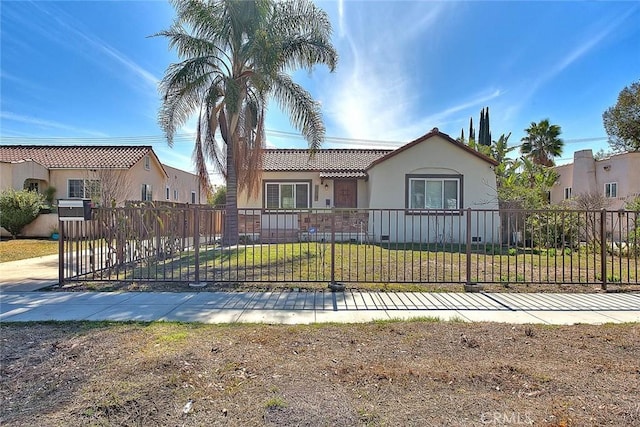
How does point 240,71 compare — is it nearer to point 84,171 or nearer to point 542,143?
point 84,171

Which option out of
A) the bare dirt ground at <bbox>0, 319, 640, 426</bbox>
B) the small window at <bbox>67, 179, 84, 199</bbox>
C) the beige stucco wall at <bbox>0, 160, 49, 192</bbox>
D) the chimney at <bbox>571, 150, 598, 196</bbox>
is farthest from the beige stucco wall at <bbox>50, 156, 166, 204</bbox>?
the chimney at <bbox>571, 150, 598, 196</bbox>

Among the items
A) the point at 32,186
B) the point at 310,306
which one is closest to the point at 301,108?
the point at 310,306

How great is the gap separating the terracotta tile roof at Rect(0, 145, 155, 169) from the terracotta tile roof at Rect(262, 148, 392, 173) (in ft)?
29.9

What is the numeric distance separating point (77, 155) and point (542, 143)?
3582cm

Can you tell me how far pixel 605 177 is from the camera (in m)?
23.2

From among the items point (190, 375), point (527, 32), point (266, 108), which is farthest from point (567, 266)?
point (266, 108)

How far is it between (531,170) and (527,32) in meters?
12.6

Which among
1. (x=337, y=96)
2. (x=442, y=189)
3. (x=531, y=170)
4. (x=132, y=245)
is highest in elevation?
(x=337, y=96)

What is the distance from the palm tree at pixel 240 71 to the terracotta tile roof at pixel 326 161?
4021mm

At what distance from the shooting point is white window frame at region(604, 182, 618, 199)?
22.3 metres

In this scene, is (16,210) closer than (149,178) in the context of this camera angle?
Yes

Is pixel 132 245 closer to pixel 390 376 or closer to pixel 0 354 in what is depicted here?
pixel 0 354

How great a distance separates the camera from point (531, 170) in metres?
21.3

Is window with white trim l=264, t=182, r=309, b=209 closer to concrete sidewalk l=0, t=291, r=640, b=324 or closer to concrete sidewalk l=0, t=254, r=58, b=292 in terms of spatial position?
concrete sidewalk l=0, t=254, r=58, b=292
